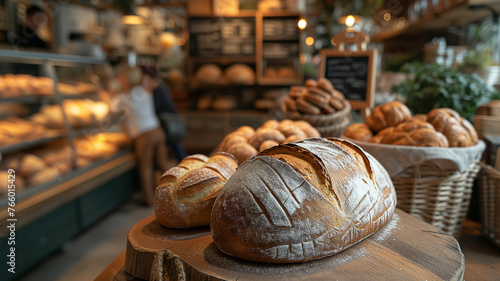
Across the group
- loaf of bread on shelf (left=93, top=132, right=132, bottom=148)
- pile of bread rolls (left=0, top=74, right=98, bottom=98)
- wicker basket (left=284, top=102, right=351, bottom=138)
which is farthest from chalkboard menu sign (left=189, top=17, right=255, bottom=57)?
wicker basket (left=284, top=102, right=351, bottom=138)

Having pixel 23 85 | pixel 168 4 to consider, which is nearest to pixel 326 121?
pixel 23 85

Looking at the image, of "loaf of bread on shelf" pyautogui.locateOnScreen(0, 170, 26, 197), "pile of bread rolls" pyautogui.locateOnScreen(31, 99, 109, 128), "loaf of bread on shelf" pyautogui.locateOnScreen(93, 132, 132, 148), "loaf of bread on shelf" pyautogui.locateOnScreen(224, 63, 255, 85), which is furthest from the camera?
"loaf of bread on shelf" pyautogui.locateOnScreen(224, 63, 255, 85)

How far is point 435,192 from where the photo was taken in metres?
1.34

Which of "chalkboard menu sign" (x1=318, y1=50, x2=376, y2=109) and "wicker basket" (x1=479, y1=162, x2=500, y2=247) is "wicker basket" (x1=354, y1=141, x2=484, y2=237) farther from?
"chalkboard menu sign" (x1=318, y1=50, x2=376, y2=109)

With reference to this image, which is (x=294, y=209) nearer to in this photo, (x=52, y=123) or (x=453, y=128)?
(x=453, y=128)

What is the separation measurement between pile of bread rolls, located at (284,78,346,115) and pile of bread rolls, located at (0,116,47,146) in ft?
7.58

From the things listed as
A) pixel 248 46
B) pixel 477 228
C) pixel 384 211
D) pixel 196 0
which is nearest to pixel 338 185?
pixel 384 211

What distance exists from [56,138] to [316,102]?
8.69ft

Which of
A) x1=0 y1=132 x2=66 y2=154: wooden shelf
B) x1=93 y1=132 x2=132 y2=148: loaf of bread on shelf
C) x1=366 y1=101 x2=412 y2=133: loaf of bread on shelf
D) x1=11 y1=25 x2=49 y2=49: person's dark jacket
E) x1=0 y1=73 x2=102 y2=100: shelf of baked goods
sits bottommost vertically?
x1=93 y1=132 x2=132 y2=148: loaf of bread on shelf

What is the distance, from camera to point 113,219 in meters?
3.87

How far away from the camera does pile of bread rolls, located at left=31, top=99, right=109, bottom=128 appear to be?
320cm

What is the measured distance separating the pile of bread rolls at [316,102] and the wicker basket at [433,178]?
2.24 ft

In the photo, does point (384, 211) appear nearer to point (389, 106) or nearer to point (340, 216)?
point (340, 216)

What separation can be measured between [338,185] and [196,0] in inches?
217
